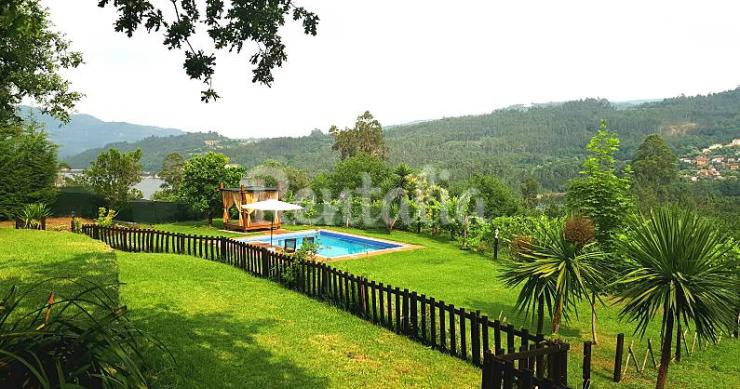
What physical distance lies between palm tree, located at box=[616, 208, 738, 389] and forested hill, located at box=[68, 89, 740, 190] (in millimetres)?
89525

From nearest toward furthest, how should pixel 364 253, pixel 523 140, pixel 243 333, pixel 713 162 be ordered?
1. pixel 243 333
2. pixel 364 253
3. pixel 713 162
4. pixel 523 140

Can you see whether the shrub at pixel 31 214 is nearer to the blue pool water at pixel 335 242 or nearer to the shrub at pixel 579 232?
the blue pool water at pixel 335 242

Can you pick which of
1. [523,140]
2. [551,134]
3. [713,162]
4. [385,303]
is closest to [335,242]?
[385,303]

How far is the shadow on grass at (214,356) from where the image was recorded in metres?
5.18

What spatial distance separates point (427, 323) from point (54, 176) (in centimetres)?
2356

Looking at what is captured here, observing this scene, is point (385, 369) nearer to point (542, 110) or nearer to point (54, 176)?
point (54, 176)

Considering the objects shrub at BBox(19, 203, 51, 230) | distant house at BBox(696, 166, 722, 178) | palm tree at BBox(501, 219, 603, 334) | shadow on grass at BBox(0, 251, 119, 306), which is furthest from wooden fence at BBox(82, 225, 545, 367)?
distant house at BBox(696, 166, 722, 178)

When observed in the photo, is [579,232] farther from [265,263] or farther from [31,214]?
[31,214]

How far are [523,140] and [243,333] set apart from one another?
15333 cm

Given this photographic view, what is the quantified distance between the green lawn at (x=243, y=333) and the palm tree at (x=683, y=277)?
88.4 inches

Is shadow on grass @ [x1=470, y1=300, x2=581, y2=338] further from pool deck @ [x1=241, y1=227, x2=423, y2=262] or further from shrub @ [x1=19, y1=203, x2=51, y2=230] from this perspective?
shrub @ [x1=19, y1=203, x2=51, y2=230]

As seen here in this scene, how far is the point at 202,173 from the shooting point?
972 inches

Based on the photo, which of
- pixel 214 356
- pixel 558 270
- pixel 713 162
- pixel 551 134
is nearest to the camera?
pixel 214 356

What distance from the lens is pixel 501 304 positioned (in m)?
10.8
